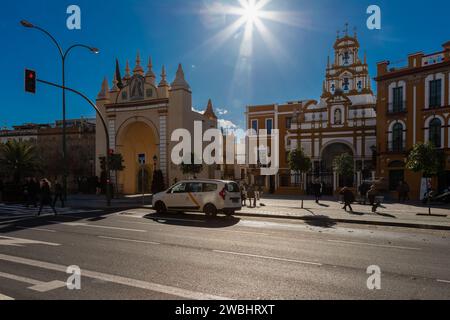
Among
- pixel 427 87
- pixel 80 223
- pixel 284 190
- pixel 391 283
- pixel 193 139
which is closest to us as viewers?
pixel 391 283

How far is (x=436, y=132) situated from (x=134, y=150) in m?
31.1

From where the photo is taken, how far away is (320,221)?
13.5m

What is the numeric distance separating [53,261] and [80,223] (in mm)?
6079

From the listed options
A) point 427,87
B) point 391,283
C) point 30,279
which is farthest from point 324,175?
point 30,279

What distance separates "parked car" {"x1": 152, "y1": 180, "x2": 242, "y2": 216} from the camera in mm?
13734

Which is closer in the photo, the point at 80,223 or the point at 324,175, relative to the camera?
the point at 80,223

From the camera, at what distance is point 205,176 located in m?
33.6

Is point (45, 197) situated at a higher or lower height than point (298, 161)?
lower

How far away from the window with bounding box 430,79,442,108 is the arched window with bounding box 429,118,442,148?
4.68 feet

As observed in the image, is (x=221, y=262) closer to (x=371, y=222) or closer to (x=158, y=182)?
(x=371, y=222)

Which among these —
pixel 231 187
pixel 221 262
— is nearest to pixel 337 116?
pixel 231 187

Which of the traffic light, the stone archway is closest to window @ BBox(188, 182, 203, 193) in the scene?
the traffic light

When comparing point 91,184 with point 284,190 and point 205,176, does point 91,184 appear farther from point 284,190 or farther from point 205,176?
point 284,190

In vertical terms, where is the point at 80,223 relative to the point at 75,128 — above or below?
below
